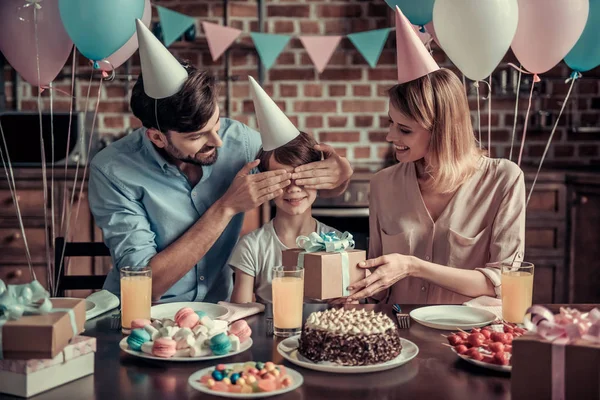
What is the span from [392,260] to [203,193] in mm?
632

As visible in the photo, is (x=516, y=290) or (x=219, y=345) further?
(x=516, y=290)

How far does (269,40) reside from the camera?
3.38 m

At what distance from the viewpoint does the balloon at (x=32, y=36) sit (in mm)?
2018

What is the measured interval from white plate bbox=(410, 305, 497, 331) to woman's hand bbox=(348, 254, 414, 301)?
0.11m

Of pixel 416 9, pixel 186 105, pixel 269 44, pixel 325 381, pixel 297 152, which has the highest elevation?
pixel 269 44

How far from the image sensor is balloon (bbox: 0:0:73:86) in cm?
202

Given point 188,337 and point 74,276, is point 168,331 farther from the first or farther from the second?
point 74,276

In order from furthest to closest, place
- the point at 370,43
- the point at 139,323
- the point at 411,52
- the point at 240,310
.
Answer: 1. the point at 370,43
2. the point at 411,52
3. the point at 240,310
4. the point at 139,323

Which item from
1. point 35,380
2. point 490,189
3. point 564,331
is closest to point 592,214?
point 490,189

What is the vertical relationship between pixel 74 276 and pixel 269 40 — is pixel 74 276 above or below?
below

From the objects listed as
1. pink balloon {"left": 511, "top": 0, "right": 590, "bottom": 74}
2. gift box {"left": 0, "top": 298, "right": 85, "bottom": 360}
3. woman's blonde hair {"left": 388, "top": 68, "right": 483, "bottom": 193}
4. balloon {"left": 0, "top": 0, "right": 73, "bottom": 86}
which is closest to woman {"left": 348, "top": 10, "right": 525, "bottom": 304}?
woman's blonde hair {"left": 388, "top": 68, "right": 483, "bottom": 193}

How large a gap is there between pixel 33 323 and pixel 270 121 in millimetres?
870

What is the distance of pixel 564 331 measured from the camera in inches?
40.6

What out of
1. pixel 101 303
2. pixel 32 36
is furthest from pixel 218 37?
pixel 101 303
